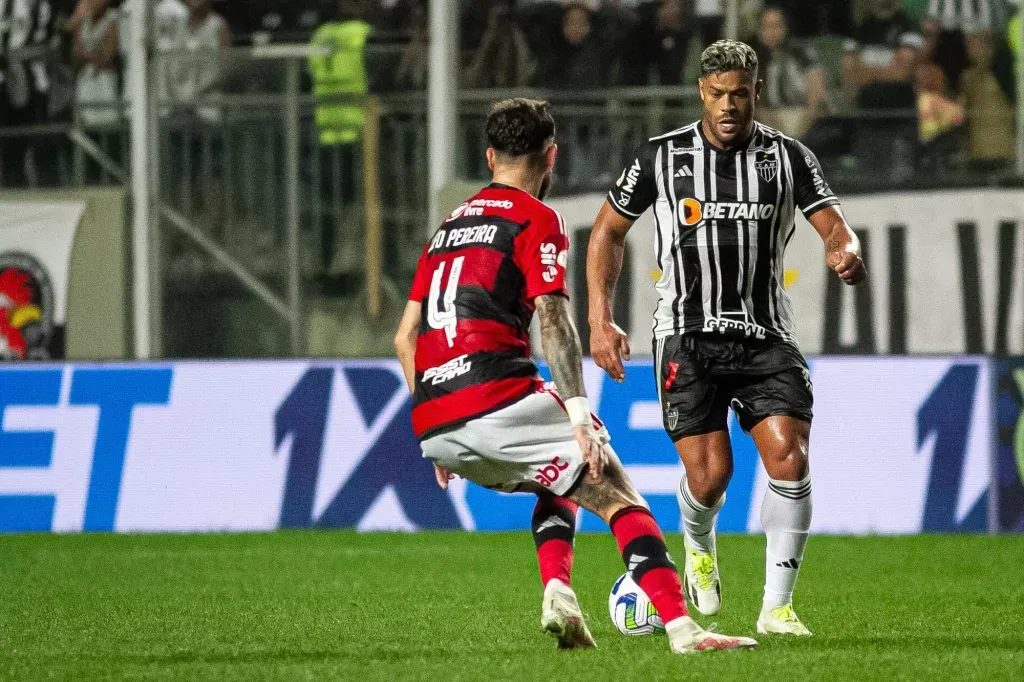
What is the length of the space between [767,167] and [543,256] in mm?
1254

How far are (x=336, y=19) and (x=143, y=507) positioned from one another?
14.0ft

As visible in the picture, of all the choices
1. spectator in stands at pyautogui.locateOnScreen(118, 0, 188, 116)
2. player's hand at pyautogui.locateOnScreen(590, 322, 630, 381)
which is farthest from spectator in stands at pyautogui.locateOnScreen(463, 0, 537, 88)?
player's hand at pyautogui.locateOnScreen(590, 322, 630, 381)

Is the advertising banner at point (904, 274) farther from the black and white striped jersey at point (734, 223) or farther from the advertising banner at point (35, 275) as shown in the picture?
the black and white striped jersey at point (734, 223)

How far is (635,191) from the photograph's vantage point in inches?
243

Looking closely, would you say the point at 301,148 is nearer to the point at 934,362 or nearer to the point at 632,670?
the point at 934,362

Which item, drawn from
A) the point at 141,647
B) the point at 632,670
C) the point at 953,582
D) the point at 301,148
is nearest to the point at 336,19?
the point at 301,148

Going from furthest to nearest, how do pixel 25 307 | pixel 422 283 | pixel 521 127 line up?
pixel 25 307 < pixel 422 283 < pixel 521 127

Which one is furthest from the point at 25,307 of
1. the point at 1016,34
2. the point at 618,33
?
the point at 1016,34

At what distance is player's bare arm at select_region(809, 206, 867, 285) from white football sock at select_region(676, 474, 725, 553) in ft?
3.20

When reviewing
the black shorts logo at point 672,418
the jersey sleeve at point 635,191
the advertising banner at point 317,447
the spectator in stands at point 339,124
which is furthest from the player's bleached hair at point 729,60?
the spectator in stands at point 339,124

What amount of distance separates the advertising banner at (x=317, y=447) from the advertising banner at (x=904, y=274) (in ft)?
6.33

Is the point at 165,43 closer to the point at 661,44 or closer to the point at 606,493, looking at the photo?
the point at 661,44

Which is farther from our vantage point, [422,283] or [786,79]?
[786,79]

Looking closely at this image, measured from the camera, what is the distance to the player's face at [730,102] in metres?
5.90
